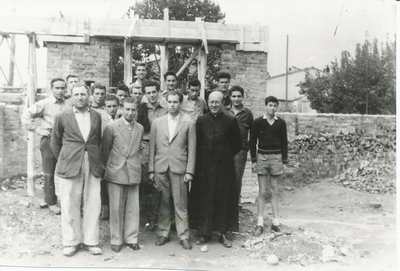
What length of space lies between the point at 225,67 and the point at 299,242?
4099 millimetres

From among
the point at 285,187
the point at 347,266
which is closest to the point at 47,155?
the point at 347,266

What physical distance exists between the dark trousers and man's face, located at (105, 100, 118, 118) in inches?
43.7

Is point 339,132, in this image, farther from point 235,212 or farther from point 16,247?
point 16,247

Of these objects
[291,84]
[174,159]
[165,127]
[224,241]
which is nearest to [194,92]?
[165,127]

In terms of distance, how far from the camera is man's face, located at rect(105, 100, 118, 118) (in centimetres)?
540

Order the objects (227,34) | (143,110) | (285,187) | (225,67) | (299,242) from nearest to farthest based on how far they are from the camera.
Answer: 1. (299,242)
2. (143,110)
3. (227,34)
4. (225,67)
5. (285,187)

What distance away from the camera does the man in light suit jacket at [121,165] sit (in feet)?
16.6

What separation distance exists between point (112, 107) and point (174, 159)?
0.97m

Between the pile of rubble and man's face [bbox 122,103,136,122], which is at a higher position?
man's face [bbox 122,103,136,122]

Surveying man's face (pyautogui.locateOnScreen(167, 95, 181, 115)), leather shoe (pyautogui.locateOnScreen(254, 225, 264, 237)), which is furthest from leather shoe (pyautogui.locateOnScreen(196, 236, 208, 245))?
man's face (pyautogui.locateOnScreen(167, 95, 181, 115))

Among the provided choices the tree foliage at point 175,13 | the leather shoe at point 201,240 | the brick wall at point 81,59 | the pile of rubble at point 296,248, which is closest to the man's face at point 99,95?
the leather shoe at point 201,240

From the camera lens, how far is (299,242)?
5352 millimetres

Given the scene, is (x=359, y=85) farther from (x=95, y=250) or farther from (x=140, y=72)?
(x=95, y=250)

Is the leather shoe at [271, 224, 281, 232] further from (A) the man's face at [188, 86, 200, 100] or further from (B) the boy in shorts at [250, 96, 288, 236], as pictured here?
(A) the man's face at [188, 86, 200, 100]
